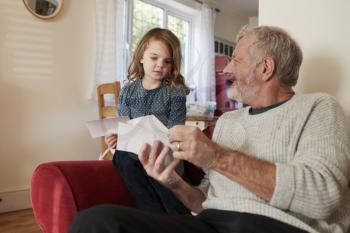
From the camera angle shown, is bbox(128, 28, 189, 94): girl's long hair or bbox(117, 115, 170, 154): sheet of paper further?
bbox(128, 28, 189, 94): girl's long hair

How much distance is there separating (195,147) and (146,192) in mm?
373

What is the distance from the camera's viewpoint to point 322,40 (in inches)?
47.6

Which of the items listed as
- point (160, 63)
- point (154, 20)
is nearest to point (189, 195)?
point (160, 63)

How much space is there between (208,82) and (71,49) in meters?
1.95

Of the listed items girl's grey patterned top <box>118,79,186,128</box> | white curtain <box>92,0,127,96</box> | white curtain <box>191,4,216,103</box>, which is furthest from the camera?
white curtain <box>191,4,216,103</box>

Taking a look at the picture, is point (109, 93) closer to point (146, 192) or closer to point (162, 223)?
point (146, 192)

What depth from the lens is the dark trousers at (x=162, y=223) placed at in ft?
2.48

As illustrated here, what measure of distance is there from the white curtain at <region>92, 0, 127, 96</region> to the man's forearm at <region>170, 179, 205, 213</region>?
2029 mm

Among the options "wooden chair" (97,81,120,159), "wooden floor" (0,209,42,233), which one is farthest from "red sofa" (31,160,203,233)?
"wooden chair" (97,81,120,159)

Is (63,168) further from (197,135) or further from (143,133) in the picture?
(197,135)

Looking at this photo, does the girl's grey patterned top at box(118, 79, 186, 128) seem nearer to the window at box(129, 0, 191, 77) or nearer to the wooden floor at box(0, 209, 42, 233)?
the wooden floor at box(0, 209, 42, 233)

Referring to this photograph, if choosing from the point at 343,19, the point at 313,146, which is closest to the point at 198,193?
the point at 313,146

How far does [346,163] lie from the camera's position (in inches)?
32.6

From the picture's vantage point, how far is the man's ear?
1.02 metres
